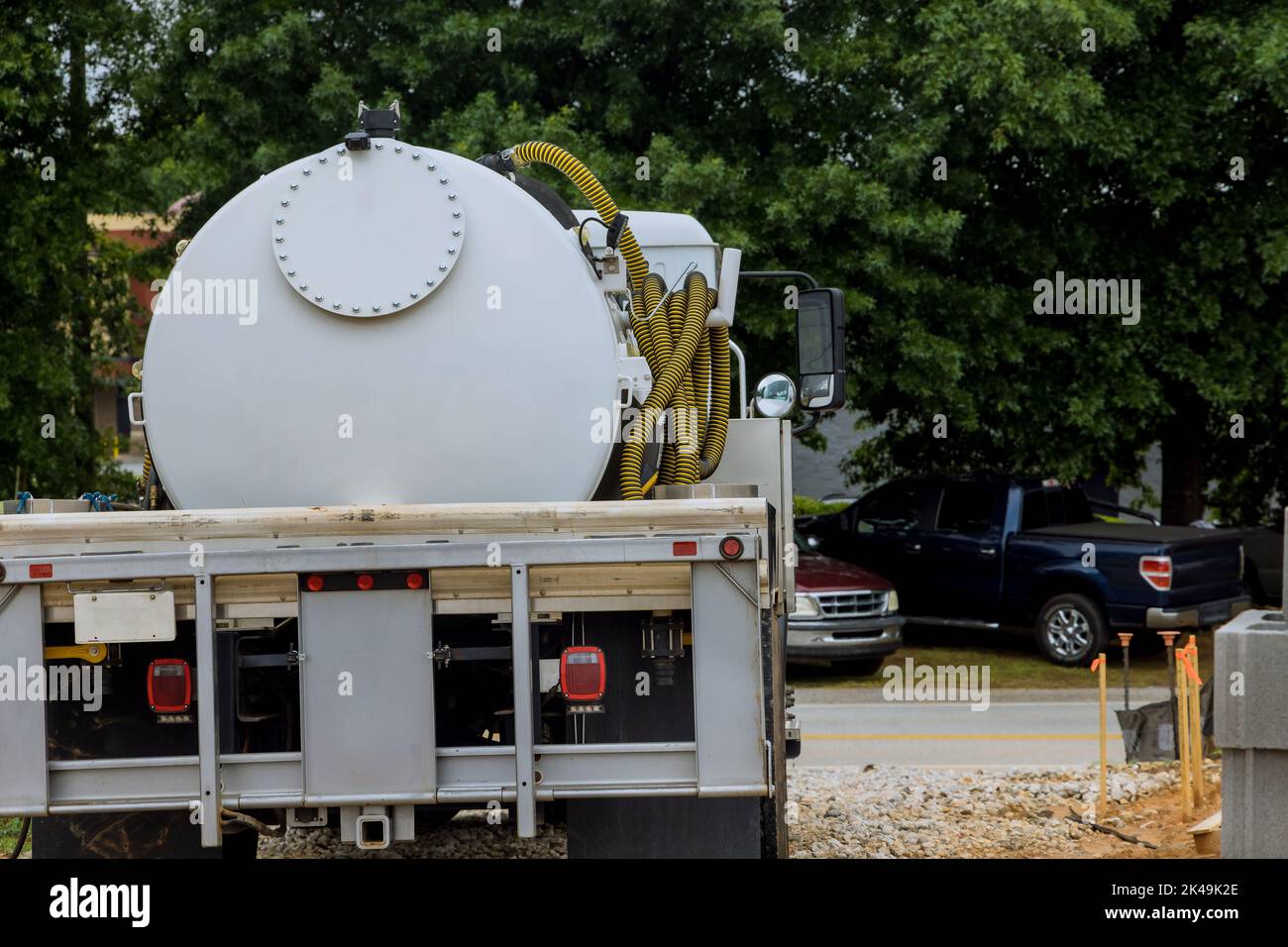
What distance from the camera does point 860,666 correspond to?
14344 mm

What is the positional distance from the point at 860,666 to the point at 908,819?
6.35 m

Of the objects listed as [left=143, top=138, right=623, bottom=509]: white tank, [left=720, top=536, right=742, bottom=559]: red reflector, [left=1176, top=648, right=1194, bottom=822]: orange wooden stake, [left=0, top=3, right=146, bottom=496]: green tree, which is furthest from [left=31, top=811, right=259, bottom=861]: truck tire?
[left=0, top=3, right=146, bottom=496]: green tree

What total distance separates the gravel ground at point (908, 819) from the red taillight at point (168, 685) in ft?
6.89

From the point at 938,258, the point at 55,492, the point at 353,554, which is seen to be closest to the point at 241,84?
the point at 55,492

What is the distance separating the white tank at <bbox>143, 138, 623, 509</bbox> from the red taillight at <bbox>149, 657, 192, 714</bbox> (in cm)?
77

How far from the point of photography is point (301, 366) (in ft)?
16.9

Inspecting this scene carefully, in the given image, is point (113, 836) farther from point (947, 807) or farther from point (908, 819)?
point (947, 807)

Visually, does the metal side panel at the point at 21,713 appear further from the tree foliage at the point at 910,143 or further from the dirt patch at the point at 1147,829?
the tree foliage at the point at 910,143

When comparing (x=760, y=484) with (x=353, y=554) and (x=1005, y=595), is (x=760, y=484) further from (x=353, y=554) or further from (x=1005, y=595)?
(x=1005, y=595)

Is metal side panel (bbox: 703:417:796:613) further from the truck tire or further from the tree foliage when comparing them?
the tree foliage

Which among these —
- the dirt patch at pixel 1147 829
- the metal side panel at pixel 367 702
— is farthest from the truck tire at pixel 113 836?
the dirt patch at pixel 1147 829

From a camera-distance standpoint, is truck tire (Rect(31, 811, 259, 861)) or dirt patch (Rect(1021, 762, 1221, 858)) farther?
dirt patch (Rect(1021, 762, 1221, 858))

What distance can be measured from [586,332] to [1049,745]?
6651 mm

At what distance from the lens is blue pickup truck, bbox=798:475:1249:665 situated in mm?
13773
